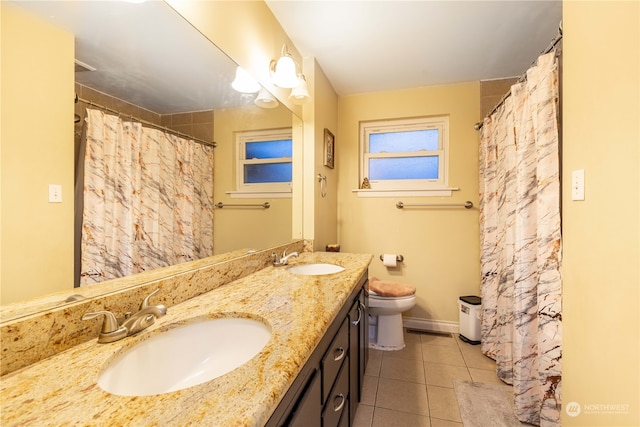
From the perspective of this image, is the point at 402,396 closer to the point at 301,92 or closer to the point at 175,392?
the point at 175,392

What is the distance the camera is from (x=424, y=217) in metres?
2.59

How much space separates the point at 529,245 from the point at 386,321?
1193 millimetres

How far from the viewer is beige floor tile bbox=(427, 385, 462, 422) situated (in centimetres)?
152

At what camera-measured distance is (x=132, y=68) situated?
91cm

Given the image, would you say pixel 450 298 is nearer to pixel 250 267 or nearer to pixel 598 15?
pixel 250 267

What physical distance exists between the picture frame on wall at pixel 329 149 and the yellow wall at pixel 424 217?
0.24 meters

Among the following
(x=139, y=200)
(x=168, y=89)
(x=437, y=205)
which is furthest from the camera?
(x=437, y=205)

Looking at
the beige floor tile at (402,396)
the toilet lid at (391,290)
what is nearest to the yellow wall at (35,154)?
the beige floor tile at (402,396)

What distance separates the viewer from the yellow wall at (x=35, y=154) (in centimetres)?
59

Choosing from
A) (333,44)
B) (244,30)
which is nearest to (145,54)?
(244,30)

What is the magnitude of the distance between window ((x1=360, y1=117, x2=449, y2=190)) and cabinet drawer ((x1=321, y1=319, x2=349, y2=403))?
5.90 feet

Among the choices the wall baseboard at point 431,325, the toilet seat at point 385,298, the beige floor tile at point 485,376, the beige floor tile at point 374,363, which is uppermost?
the toilet seat at point 385,298

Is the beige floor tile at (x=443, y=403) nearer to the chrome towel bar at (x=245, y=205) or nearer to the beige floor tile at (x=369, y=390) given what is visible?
the beige floor tile at (x=369, y=390)

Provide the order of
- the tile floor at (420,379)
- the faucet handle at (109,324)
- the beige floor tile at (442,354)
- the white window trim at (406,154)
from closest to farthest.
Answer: the faucet handle at (109,324), the tile floor at (420,379), the beige floor tile at (442,354), the white window trim at (406,154)
